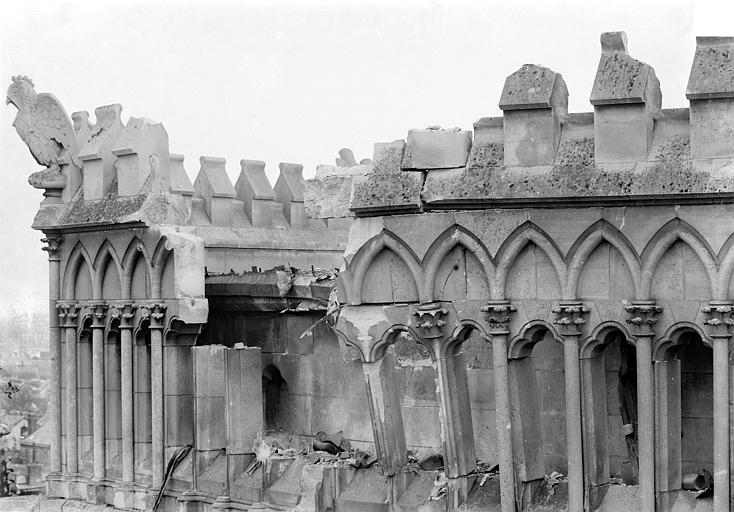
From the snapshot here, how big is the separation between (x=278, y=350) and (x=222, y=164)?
12.1ft

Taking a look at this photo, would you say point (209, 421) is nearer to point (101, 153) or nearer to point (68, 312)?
point (68, 312)

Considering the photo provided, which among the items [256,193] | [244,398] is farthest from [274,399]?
[256,193]

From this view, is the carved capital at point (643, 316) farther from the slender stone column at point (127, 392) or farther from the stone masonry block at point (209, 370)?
the slender stone column at point (127, 392)

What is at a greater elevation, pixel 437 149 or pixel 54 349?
pixel 437 149

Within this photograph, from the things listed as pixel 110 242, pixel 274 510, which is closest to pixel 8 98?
pixel 110 242

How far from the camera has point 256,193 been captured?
77.8 feet

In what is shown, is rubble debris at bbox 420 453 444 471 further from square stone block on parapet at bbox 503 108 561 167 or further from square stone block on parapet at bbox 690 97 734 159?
square stone block on parapet at bbox 690 97 734 159

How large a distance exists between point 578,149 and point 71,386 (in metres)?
10.5

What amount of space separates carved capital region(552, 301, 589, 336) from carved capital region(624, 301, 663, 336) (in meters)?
0.52

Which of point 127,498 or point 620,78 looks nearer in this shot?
point 620,78

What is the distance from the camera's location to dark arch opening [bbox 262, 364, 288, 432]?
21391 millimetres

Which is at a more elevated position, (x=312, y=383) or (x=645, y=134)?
(x=645, y=134)

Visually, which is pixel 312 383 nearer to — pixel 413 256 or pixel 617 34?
pixel 413 256

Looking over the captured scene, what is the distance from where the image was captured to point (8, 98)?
23.8m
